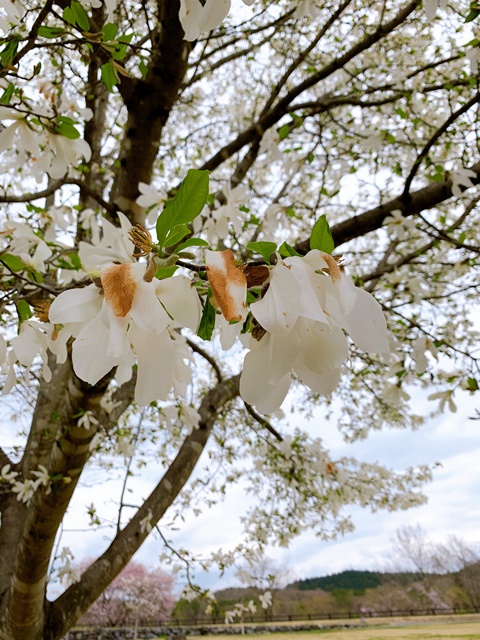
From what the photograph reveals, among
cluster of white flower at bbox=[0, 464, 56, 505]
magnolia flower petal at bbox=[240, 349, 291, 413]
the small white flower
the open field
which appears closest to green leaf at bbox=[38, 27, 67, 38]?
magnolia flower petal at bbox=[240, 349, 291, 413]

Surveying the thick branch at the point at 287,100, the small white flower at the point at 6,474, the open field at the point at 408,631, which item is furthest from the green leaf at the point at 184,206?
the open field at the point at 408,631

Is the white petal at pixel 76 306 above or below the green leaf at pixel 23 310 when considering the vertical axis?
below

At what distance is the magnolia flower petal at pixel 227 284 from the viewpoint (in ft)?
1.14

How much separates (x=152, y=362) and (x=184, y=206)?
15cm

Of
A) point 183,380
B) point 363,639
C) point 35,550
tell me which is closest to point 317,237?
point 183,380

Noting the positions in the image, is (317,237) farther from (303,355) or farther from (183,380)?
(183,380)

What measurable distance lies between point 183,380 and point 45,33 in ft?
2.63

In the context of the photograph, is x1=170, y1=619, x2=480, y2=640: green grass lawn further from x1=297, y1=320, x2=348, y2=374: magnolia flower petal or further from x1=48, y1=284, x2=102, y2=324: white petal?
x1=48, y1=284, x2=102, y2=324: white petal

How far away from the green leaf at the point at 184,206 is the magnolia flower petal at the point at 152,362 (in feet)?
0.29

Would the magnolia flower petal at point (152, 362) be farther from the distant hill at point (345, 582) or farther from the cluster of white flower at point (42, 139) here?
the distant hill at point (345, 582)

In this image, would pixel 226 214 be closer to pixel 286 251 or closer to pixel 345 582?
pixel 286 251

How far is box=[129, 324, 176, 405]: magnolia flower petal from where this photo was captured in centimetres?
39

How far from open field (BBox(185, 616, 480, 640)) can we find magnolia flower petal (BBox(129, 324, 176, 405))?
4825mm

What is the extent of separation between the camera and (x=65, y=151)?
1087 mm
